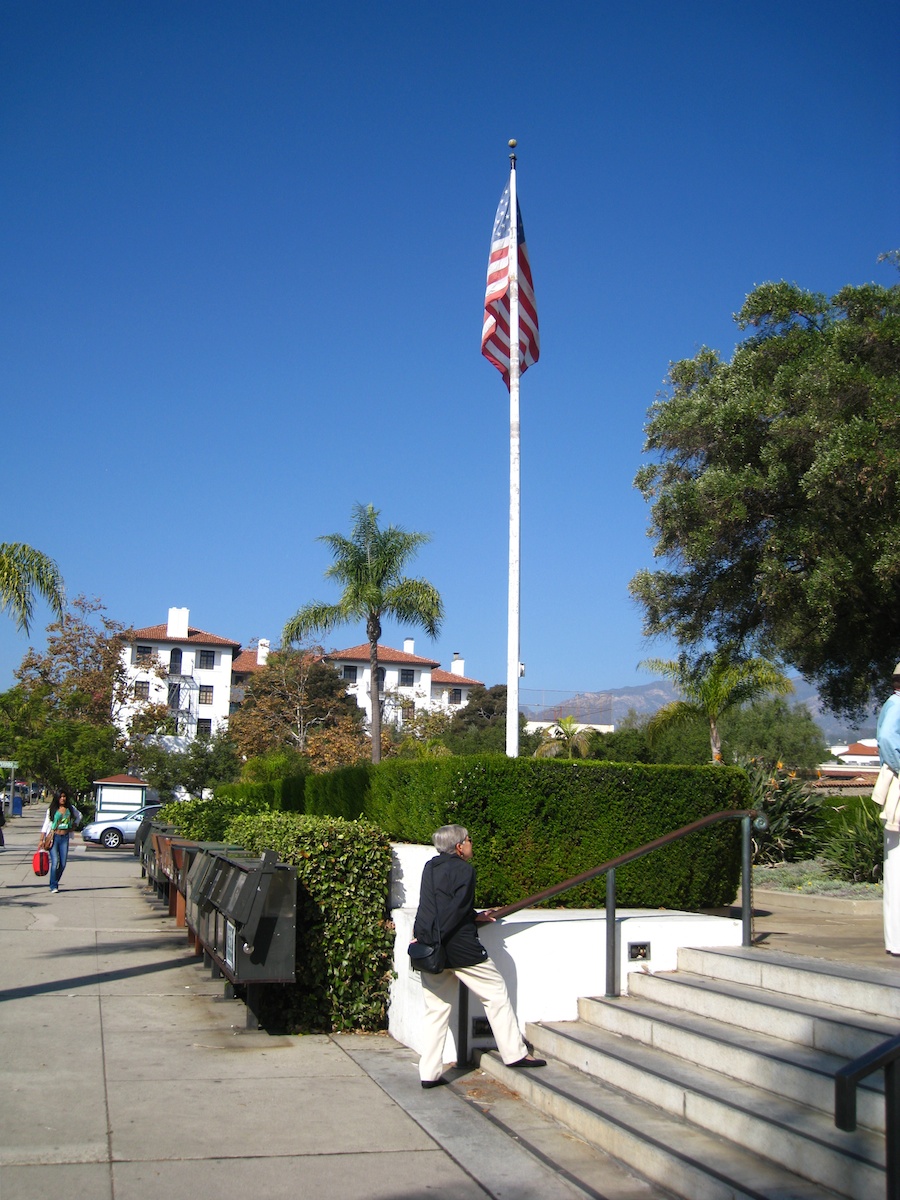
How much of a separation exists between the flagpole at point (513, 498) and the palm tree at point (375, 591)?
17404 mm

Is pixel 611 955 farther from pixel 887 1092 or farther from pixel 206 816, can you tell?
pixel 206 816

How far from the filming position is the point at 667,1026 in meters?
6.23

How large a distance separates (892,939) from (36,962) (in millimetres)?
8639

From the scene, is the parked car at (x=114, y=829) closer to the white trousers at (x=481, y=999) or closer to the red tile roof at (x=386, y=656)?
the white trousers at (x=481, y=999)

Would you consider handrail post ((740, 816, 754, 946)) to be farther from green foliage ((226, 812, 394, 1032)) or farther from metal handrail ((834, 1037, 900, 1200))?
metal handrail ((834, 1037, 900, 1200))

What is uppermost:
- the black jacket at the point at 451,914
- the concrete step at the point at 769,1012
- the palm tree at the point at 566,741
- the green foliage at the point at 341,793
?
the palm tree at the point at 566,741

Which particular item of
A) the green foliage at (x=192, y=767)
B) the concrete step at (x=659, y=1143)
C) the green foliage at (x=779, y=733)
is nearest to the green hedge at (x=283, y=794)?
the concrete step at (x=659, y=1143)

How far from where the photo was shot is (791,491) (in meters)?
15.2

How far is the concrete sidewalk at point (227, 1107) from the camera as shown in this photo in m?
4.92

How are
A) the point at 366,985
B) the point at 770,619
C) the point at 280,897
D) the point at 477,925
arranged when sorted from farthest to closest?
the point at 770,619 → the point at 366,985 → the point at 280,897 → the point at 477,925

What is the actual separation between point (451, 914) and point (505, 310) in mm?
8578

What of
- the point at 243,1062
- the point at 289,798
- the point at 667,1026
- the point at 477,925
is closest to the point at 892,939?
the point at 667,1026

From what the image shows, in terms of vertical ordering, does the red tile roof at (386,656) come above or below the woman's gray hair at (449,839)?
above

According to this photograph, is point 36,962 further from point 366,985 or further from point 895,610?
point 895,610
